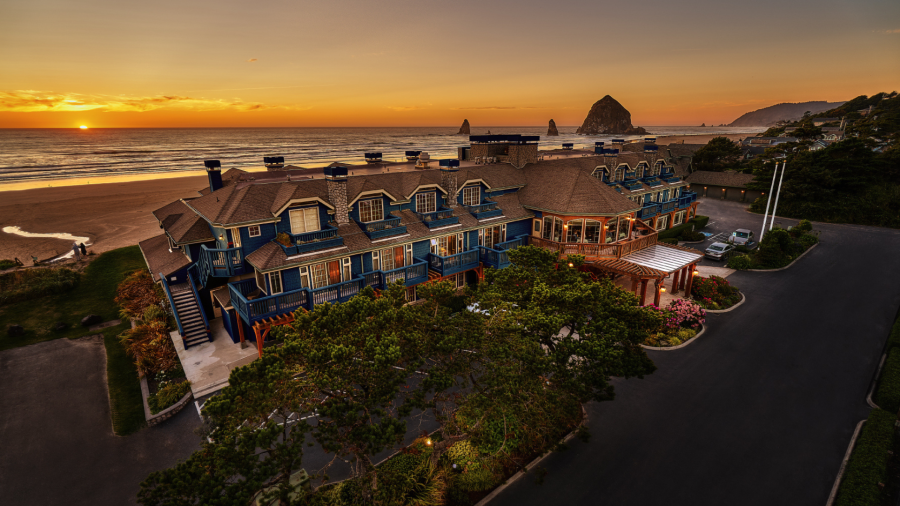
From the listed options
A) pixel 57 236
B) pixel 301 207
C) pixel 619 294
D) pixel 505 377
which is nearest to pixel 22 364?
pixel 301 207

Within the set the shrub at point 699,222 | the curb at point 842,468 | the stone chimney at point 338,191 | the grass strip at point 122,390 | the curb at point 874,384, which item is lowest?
the curb at point 842,468

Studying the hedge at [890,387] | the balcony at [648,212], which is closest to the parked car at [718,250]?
the balcony at [648,212]

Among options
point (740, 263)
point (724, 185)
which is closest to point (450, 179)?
point (740, 263)

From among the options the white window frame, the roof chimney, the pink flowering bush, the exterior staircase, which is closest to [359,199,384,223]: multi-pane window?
the white window frame

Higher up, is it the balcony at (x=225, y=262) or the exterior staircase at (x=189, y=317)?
the balcony at (x=225, y=262)

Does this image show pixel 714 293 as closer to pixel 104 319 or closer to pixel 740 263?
pixel 740 263

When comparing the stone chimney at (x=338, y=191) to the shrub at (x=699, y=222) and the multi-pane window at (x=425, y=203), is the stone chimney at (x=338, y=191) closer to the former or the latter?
the multi-pane window at (x=425, y=203)

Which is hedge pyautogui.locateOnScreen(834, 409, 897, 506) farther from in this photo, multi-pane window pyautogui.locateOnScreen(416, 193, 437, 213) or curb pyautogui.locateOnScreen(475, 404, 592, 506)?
multi-pane window pyautogui.locateOnScreen(416, 193, 437, 213)
